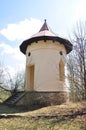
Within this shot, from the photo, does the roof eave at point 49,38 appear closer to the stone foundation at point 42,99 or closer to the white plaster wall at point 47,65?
the white plaster wall at point 47,65

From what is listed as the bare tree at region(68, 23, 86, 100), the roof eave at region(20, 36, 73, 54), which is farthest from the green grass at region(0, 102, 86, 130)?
the roof eave at region(20, 36, 73, 54)

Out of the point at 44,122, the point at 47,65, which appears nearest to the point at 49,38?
the point at 47,65

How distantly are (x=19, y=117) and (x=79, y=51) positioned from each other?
464 cm

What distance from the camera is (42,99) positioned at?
13.3m

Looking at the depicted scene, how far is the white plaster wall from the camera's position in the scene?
14.0 meters

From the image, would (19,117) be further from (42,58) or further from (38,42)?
(38,42)

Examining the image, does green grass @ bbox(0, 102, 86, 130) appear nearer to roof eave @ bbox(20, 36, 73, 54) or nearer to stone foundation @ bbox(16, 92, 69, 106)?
stone foundation @ bbox(16, 92, 69, 106)

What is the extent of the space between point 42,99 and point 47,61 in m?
2.81

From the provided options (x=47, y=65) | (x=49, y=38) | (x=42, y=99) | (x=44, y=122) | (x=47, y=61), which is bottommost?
(x=44, y=122)

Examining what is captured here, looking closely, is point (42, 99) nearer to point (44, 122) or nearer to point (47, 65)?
point (47, 65)

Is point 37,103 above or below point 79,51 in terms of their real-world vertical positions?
below

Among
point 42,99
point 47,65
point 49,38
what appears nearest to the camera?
point 42,99

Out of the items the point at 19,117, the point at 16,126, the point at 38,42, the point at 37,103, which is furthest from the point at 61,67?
the point at 16,126

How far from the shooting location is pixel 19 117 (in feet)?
31.2
